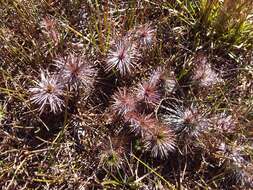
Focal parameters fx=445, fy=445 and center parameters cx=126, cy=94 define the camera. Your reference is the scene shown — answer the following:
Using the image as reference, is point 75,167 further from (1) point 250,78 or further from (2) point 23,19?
(1) point 250,78

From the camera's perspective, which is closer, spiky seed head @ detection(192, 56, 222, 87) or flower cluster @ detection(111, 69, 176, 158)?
flower cluster @ detection(111, 69, 176, 158)

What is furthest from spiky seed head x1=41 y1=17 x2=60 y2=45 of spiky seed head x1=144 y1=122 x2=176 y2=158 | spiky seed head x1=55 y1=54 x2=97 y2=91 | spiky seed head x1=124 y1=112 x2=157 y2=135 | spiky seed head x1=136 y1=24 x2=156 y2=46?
spiky seed head x1=144 y1=122 x2=176 y2=158

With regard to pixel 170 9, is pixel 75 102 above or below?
below

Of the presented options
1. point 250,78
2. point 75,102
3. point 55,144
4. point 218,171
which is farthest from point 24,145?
point 250,78

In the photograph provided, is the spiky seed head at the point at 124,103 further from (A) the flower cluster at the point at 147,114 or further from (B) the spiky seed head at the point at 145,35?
(B) the spiky seed head at the point at 145,35

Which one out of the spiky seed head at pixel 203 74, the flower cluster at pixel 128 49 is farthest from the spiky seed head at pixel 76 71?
the spiky seed head at pixel 203 74

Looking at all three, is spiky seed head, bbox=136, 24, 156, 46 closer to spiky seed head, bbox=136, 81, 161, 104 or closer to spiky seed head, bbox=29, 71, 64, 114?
spiky seed head, bbox=136, 81, 161, 104
